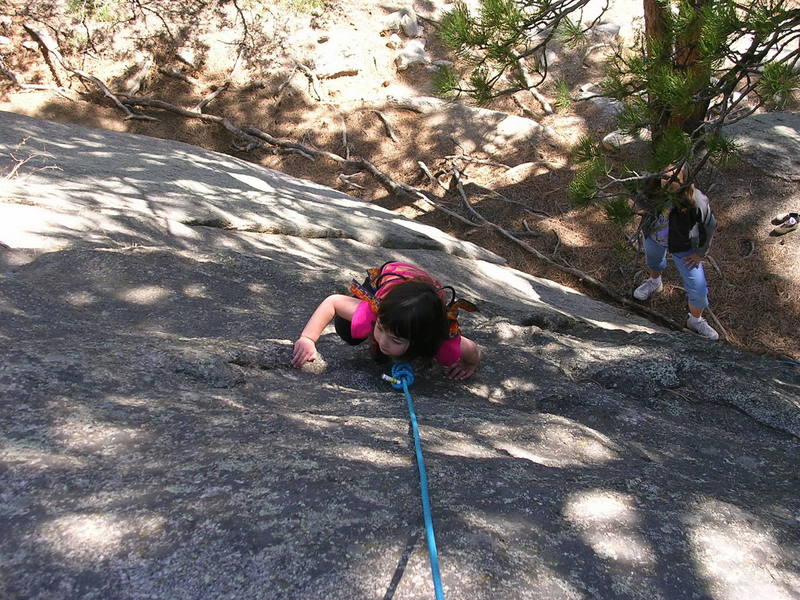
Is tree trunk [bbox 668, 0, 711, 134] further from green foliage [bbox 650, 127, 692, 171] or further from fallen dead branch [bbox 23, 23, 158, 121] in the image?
fallen dead branch [bbox 23, 23, 158, 121]

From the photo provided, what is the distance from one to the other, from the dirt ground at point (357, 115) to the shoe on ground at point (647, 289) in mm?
278

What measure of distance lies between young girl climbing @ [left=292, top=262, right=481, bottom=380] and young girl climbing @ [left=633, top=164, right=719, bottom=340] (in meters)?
1.68

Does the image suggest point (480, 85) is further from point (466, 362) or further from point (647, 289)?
point (647, 289)

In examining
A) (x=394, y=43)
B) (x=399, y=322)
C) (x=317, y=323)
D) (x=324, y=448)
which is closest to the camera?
(x=324, y=448)

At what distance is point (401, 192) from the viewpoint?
8.88 meters

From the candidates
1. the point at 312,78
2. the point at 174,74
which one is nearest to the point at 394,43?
the point at 312,78

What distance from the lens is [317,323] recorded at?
8.81 ft

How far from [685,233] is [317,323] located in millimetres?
3399

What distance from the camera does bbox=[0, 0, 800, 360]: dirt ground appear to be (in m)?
7.18

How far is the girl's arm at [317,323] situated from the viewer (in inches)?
103

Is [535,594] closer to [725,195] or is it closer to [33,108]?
[725,195]

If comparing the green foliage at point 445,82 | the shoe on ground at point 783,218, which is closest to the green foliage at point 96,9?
the green foliage at point 445,82

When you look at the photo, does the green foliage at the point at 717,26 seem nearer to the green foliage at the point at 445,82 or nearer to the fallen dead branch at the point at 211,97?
the green foliage at the point at 445,82

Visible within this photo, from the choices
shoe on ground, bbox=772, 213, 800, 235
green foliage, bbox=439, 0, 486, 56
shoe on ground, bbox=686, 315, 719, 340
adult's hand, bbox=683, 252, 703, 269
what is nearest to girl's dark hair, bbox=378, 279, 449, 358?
green foliage, bbox=439, 0, 486, 56
